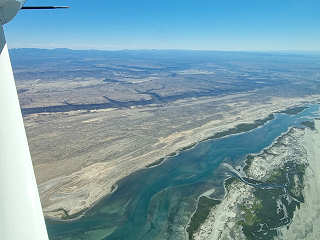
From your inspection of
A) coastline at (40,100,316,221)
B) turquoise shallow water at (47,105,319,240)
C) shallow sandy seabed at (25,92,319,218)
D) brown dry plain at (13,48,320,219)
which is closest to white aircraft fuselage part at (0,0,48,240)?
turquoise shallow water at (47,105,319,240)

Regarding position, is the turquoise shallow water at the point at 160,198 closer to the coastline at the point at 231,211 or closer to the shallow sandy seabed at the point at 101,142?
the coastline at the point at 231,211

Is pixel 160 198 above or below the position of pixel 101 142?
above

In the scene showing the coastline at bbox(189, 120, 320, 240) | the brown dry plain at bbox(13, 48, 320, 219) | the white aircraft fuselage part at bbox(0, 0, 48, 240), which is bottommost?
the brown dry plain at bbox(13, 48, 320, 219)

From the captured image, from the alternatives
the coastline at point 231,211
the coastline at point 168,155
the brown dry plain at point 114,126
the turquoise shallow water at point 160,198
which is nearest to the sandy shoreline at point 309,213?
the coastline at point 231,211

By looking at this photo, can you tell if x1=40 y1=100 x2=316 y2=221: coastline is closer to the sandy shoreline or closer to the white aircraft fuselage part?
the sandy shoreline

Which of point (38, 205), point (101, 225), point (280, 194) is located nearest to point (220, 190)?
point (280, 194)

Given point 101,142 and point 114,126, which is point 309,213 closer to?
point 101,142

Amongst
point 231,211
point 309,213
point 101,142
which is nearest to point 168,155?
point 101,142

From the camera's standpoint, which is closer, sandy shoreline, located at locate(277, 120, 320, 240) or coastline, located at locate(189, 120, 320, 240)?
sandy shoreline, located at locate(277, 120, 320, 240)
